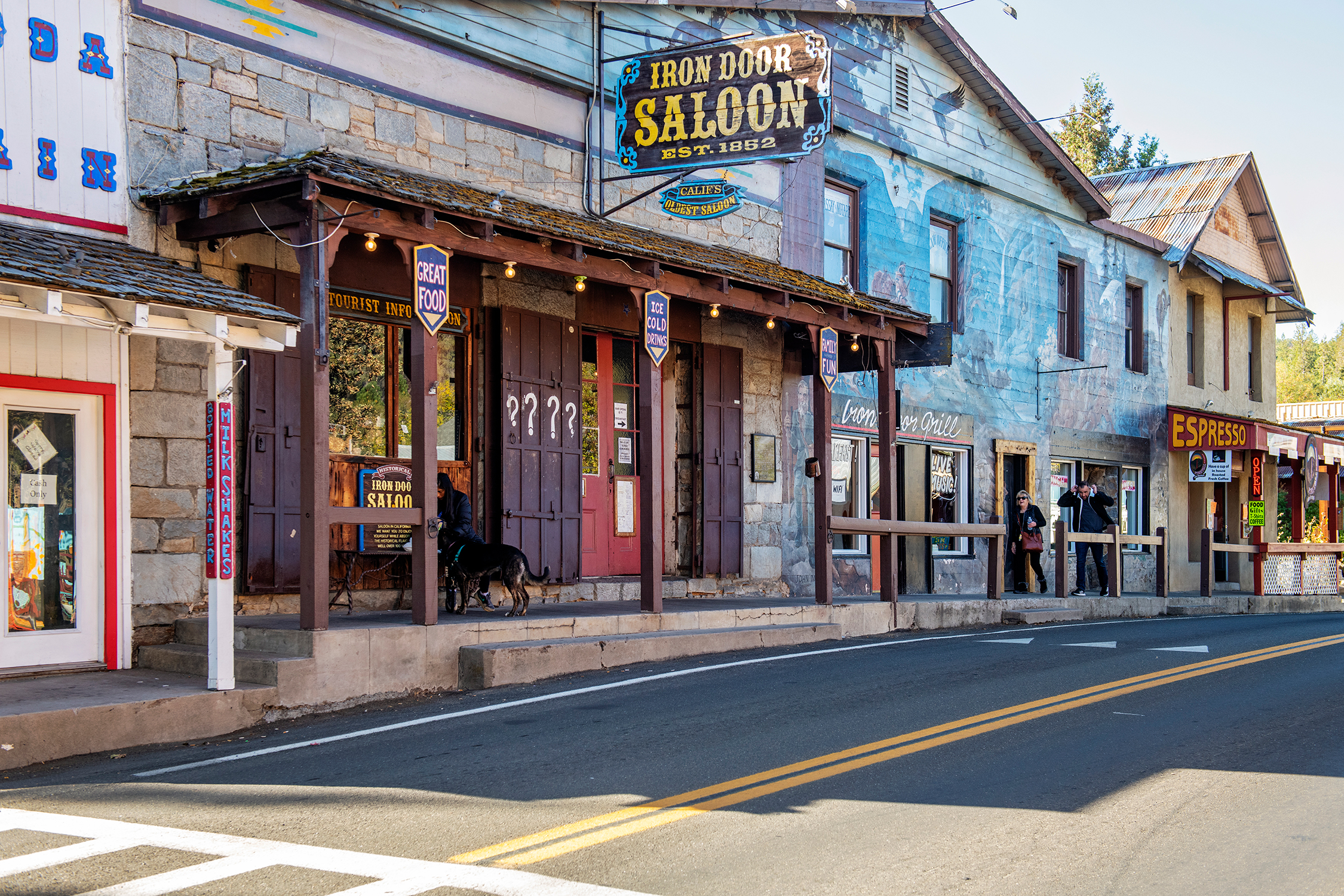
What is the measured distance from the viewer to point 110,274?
8586mm

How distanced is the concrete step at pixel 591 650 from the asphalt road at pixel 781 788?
0.49m

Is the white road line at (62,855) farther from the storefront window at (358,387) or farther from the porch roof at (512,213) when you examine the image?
the storefront window at (358,387)

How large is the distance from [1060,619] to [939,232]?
6.89 meters

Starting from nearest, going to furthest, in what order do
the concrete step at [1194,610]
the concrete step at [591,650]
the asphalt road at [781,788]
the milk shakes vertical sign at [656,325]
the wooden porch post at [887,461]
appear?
the asphalt road at [781,788]
the concrete step at [591,650]
the milk shakes vertical sign at [656,325]
the wooden porch post at [887,461]
the concrete step at [1194,610]

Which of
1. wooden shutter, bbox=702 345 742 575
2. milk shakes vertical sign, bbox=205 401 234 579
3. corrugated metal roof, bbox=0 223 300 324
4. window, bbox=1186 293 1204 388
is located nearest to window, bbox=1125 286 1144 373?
window, bbox=1186 293 1204 388

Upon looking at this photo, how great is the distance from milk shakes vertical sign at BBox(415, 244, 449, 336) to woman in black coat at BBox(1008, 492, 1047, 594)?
1256 cm

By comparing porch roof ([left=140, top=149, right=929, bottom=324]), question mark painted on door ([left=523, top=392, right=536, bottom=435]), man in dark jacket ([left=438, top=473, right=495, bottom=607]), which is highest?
porch roof ([left=140, top=149, right=929, bottom=324])

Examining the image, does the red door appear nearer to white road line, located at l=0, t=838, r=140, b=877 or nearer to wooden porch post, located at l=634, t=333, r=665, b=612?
wooden porch post, located at l=634, t=333, r=665, b=612

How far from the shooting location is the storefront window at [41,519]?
9.36 m

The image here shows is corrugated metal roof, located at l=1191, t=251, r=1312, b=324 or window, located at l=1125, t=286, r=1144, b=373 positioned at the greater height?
corrugated metal roof, located at l=1191, t=251, r=1312, b=324

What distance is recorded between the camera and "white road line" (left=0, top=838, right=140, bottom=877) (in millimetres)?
5059

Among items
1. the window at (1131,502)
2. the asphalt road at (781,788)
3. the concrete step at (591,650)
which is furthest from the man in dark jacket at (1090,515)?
the asphalt road at (781,788)

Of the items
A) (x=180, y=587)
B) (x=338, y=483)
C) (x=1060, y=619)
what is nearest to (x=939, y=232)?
(x=1060, y=619)

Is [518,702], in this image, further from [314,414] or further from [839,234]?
[839,234]
